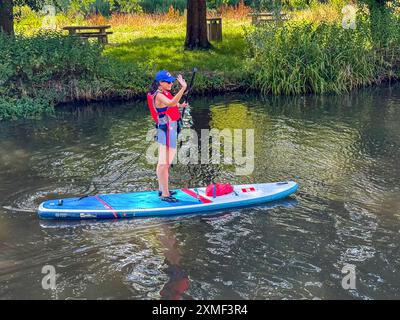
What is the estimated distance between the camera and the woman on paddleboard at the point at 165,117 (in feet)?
27.2

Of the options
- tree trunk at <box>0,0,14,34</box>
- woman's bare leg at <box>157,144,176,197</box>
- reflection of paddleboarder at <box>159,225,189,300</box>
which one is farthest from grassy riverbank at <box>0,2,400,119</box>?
reflection of paddleboarder at <box>159,225,189,300</box>

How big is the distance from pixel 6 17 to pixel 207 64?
228 inches

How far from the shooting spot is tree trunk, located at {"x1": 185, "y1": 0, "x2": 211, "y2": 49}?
19438 millimetres

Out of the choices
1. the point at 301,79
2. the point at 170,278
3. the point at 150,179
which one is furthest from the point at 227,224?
the point at 301,79

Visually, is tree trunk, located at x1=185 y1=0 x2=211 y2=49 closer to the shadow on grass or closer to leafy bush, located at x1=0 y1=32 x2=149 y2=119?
the shadow on grass

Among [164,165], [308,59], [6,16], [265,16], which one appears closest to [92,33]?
[6,16]

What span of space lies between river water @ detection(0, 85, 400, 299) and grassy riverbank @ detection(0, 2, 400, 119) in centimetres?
282

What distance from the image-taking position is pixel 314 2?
22375 mm

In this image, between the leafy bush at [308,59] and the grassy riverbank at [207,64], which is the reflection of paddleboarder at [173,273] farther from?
the leafy bush at [308,59]

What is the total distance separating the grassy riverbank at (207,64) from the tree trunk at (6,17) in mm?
645

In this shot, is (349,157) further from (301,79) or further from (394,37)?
(394,37)

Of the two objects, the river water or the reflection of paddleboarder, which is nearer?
the reflection of paddleboarder

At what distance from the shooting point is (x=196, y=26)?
19422 mm

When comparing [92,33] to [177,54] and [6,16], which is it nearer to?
[177,54]
